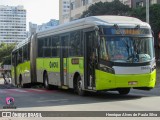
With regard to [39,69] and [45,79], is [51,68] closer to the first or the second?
[45,79]

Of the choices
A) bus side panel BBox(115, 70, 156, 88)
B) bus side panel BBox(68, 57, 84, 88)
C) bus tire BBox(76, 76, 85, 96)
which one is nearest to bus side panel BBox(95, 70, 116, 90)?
bus side panel BBox(115, 70, 156, 88)

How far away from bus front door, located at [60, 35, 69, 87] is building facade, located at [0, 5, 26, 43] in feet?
270

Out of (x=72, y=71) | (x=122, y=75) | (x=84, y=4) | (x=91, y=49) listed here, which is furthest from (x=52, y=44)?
(x=84, y=4)

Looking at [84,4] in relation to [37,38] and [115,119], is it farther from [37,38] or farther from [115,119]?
[115,119]

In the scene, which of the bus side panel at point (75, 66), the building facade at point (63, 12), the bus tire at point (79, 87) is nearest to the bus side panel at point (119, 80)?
the bus side panel at point (75, 66)

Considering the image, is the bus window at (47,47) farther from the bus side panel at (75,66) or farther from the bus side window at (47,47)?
the bus side panel at (75,66)

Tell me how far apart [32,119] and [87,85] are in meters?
6.77

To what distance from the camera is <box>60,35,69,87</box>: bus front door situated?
67.5 ft

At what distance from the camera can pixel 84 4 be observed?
293ft

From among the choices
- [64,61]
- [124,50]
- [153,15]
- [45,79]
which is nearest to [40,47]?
[45,79]

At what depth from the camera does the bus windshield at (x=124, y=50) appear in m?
16.8

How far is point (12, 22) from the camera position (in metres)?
114

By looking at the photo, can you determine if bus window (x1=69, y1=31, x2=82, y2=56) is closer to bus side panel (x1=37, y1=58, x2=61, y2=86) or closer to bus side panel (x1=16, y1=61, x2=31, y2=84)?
bus side panel (x1=37, y1=58, x2=61, y2=86)

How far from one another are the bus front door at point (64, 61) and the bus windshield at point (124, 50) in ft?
13.0
